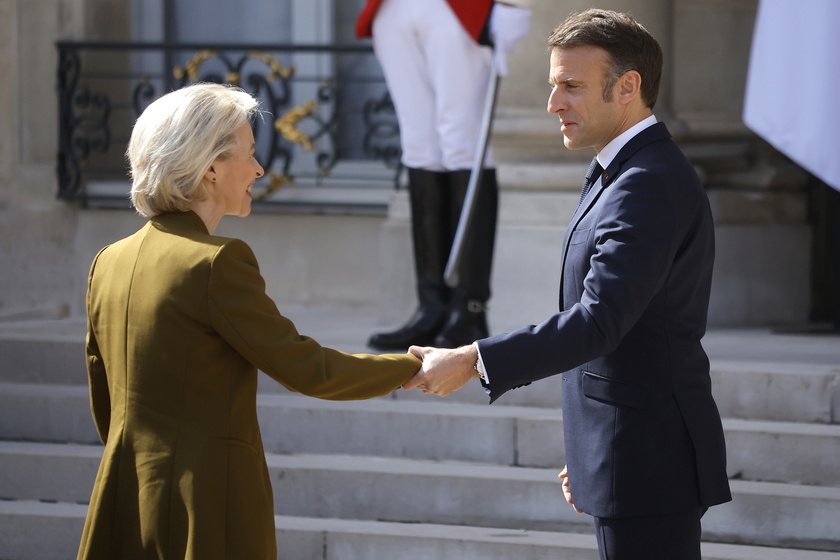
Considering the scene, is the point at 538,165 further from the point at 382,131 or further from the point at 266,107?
the point at 266,107

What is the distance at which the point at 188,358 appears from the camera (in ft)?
7.68

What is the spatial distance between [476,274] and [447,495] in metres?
1.10

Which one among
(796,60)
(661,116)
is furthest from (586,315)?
(661,116)

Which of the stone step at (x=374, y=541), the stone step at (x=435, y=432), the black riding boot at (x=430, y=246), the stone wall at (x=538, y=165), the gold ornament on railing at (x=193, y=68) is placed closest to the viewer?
the stone step at (x=374, y=541)

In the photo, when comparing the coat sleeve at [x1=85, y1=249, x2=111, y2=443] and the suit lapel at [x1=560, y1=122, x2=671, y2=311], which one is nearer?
the suit lapel at [x1=560, y1=122, x2=671, y2=311]

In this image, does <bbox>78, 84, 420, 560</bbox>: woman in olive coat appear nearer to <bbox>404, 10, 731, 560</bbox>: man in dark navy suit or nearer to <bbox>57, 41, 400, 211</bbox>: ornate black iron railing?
<bbox>404, 10, 731, 560</bbox>: man in dark navy suit

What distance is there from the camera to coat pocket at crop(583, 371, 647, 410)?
2309mm

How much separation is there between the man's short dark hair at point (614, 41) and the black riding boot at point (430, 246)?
2830mm

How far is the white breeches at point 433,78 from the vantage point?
505 centimetres

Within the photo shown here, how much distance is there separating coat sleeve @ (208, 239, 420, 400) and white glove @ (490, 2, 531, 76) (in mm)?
2724

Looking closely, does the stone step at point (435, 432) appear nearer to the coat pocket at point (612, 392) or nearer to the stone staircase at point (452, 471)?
the stone staircase at point (452, 471)

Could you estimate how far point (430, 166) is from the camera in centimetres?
522

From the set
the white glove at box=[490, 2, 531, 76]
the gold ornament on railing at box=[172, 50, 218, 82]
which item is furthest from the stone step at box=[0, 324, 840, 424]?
the gold ornament on railing at box=[172, 50, 218, 82]

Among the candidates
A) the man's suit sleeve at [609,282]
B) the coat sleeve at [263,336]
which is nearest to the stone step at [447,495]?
the coat sleeve at [263,336]
